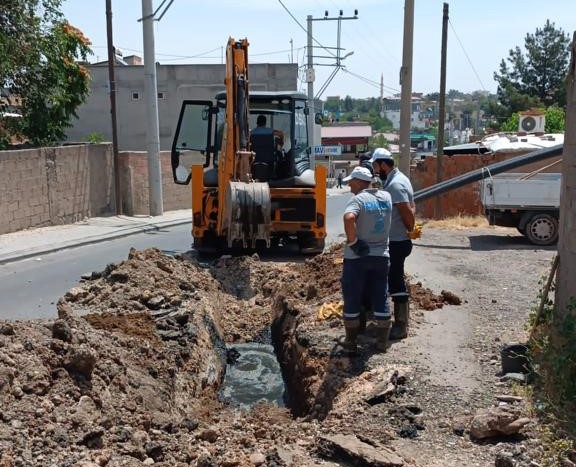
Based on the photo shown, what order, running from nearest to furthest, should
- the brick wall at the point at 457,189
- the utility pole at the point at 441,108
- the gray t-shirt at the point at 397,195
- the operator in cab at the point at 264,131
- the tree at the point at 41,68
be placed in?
the gray t-shirt at the point at 397,195 < the operator in cab at the point at 264,131 < the tree at the point at 41,68 < the utility pole at the point at 441,108 < the brick wall at the point at 457,189

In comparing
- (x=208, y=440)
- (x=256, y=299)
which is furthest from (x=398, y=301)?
(x=256, y=299)

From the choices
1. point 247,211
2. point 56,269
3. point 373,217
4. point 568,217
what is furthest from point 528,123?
point 373,217

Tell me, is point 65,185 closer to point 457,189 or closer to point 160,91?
point 457,189

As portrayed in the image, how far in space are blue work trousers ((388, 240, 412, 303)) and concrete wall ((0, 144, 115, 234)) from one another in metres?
11.2

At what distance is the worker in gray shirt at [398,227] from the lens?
21.5 feet

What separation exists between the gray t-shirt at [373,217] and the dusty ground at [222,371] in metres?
1.04

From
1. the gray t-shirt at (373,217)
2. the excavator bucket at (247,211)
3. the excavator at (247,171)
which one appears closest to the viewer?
the gray t-shirt at (373,217)

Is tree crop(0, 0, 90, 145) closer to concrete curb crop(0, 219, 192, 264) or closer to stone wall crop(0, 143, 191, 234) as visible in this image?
stone wall crop(0, 143, 191, 234)

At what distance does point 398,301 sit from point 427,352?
→ 1.98 ft

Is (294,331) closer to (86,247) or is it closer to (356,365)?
(356,365)

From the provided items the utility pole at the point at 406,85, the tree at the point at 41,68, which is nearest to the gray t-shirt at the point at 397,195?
the utility pole at the point at 406,85

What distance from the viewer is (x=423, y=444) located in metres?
4.75

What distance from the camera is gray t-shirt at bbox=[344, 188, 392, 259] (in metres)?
6.02

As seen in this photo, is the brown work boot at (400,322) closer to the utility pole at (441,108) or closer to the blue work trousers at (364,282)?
the blue work trousers at (364,282)
